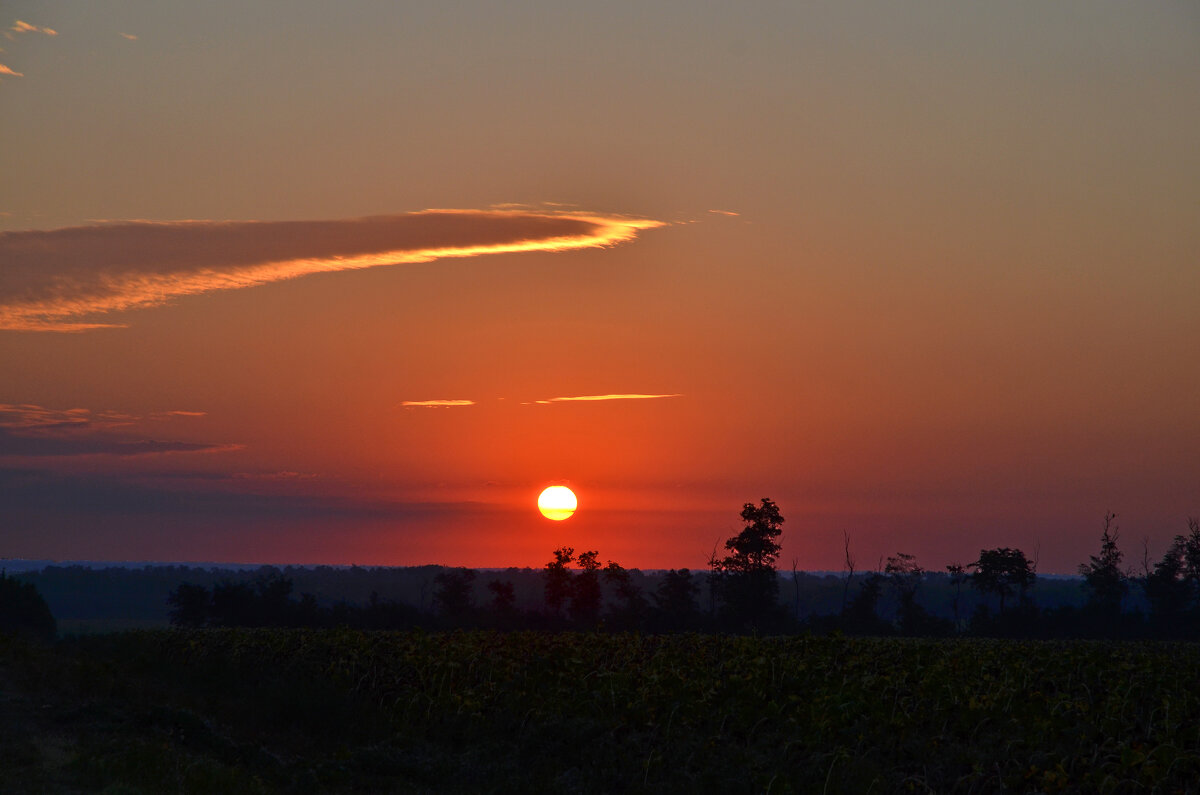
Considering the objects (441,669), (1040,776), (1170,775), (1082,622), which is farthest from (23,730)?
(1082,622)

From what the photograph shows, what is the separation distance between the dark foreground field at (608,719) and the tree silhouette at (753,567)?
47.7 metres

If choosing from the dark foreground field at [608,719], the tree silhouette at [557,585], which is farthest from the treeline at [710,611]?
the dark foreground field at [608,719]

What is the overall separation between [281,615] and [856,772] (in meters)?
58.0

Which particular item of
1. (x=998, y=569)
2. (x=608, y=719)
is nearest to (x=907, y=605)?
(x=998, y=569)

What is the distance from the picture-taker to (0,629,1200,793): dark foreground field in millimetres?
23609

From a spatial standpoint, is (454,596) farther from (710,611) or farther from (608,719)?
(608,719)

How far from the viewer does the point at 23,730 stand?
24.3 m

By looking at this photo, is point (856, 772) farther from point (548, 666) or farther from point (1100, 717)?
point (548, 666)

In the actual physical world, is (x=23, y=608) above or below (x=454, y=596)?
below

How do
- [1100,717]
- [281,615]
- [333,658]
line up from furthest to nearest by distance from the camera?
1. [281,615]
2. [333,658]
3. [1100,717]

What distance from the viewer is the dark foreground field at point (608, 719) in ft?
77.5

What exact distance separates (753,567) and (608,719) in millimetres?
59123

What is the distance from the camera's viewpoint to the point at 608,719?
29.6 m

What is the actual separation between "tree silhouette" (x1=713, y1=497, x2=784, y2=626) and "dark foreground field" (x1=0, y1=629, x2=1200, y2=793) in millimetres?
47719
